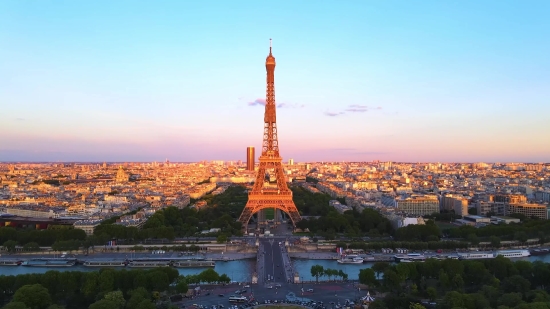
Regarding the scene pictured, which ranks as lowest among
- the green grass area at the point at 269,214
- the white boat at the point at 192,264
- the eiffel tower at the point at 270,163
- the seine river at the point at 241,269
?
the seine river at the point at 241,269

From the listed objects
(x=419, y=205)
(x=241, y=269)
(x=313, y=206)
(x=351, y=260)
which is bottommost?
(x=241, y=269)

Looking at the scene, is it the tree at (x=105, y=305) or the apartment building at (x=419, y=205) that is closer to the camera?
the tree at (x=105, y=305)

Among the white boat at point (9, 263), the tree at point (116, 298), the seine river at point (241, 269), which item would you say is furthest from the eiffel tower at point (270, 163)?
the tree at point (116, 298)

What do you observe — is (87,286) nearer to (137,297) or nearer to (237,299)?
(137,297)

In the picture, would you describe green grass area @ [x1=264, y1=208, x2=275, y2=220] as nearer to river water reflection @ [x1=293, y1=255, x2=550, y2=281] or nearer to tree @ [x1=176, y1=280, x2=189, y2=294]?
river water reflection @ [x1=293, y1=255, x2=550, y2=281]

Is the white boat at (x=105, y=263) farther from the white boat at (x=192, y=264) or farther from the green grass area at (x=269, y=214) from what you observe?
the green grass area at (x=269, y=214)

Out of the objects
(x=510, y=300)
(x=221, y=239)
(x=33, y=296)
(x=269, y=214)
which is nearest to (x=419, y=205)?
(x=269, y=214)

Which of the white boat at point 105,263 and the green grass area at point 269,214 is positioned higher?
the green grass area at point 269,214
